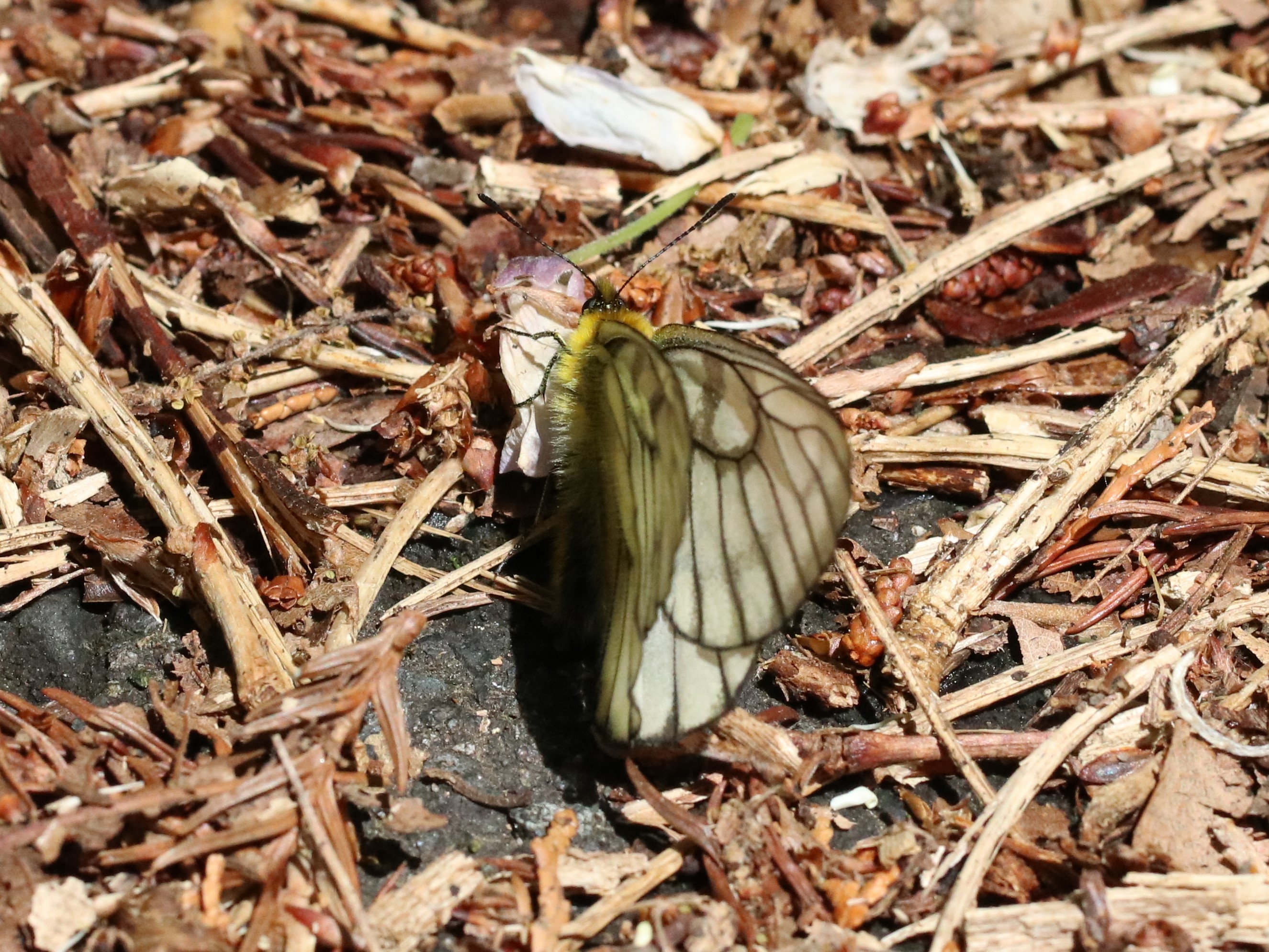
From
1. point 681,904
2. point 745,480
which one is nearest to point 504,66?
point 745,480

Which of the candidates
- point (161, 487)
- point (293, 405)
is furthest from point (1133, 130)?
point (161, 487)

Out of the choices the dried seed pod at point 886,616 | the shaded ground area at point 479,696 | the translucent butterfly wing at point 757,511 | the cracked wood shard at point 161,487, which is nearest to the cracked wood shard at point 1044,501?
the dried seed pod at point 886,616

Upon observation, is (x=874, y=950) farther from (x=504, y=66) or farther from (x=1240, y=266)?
(x=504, y=66)

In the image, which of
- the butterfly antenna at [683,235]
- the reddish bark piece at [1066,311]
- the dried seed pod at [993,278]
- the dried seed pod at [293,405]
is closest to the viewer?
the butterfly antenna at [683,235]

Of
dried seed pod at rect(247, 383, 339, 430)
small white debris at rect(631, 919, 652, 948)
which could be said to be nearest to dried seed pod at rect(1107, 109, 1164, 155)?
dried seed pod at rect(247, 383, 339, 430)

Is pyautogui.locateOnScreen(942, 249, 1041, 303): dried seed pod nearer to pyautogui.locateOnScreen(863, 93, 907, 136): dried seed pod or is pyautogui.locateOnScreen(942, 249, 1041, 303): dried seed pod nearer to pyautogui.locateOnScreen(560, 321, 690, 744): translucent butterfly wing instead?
pyautogui.locateOnScreen(863, 93, 907, 136): dried seed pod

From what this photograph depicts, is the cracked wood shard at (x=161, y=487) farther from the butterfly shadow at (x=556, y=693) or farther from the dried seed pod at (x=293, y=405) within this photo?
the butterfly shadow at (x=556, y=693)
